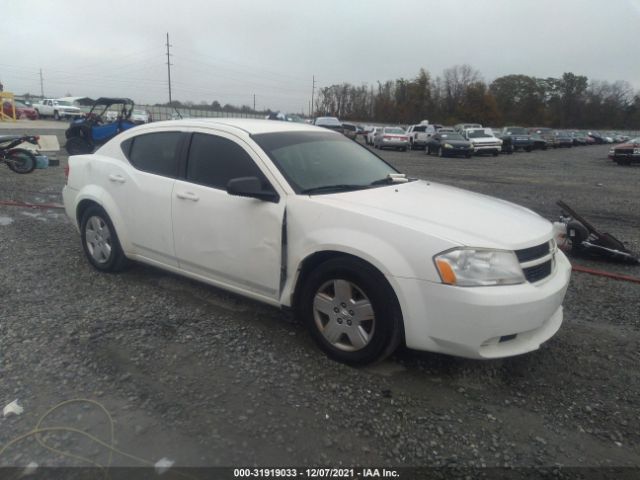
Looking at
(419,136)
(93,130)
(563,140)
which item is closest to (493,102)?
(563,140)

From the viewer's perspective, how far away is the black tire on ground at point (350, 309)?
9.73ft

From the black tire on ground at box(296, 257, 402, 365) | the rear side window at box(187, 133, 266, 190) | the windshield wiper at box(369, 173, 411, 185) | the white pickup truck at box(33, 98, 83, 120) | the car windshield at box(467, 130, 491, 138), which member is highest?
the white pickup truck at box(33, 98, 83, 120)

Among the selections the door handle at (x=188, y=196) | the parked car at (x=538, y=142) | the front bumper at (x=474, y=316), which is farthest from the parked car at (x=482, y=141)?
the front bumper at (x=474, y=316)

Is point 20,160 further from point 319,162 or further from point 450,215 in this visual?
point 450,215

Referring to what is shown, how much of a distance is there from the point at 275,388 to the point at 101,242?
2700 millimetres

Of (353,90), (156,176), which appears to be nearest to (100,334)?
(156,176)

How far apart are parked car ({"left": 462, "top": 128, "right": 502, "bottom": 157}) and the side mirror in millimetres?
25199

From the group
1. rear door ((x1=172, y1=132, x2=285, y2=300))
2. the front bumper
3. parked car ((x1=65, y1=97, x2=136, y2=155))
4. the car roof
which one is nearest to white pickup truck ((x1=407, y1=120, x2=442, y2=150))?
parked car ((x1=65, y1=97, x2=136, y2=155))

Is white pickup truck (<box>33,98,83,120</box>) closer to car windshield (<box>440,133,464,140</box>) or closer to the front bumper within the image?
car windshield (<box>440,133,464,140</box>)

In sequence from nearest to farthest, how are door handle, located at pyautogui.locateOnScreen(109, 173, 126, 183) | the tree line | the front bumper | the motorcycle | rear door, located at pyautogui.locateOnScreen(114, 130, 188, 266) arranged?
the front bumper < rear door, located at pyautogui.locateOnScreen(114, 130, 188, 266) < door handle, located at pyautogui.locateOnScreen(109, 173, 126, 183) < the motorcycle < the tree line

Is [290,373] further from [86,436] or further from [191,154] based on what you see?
[191,154]

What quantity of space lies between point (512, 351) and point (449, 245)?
2.44 feet

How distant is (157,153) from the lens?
4324 mm

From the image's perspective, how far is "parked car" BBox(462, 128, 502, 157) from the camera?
88.0 ft
